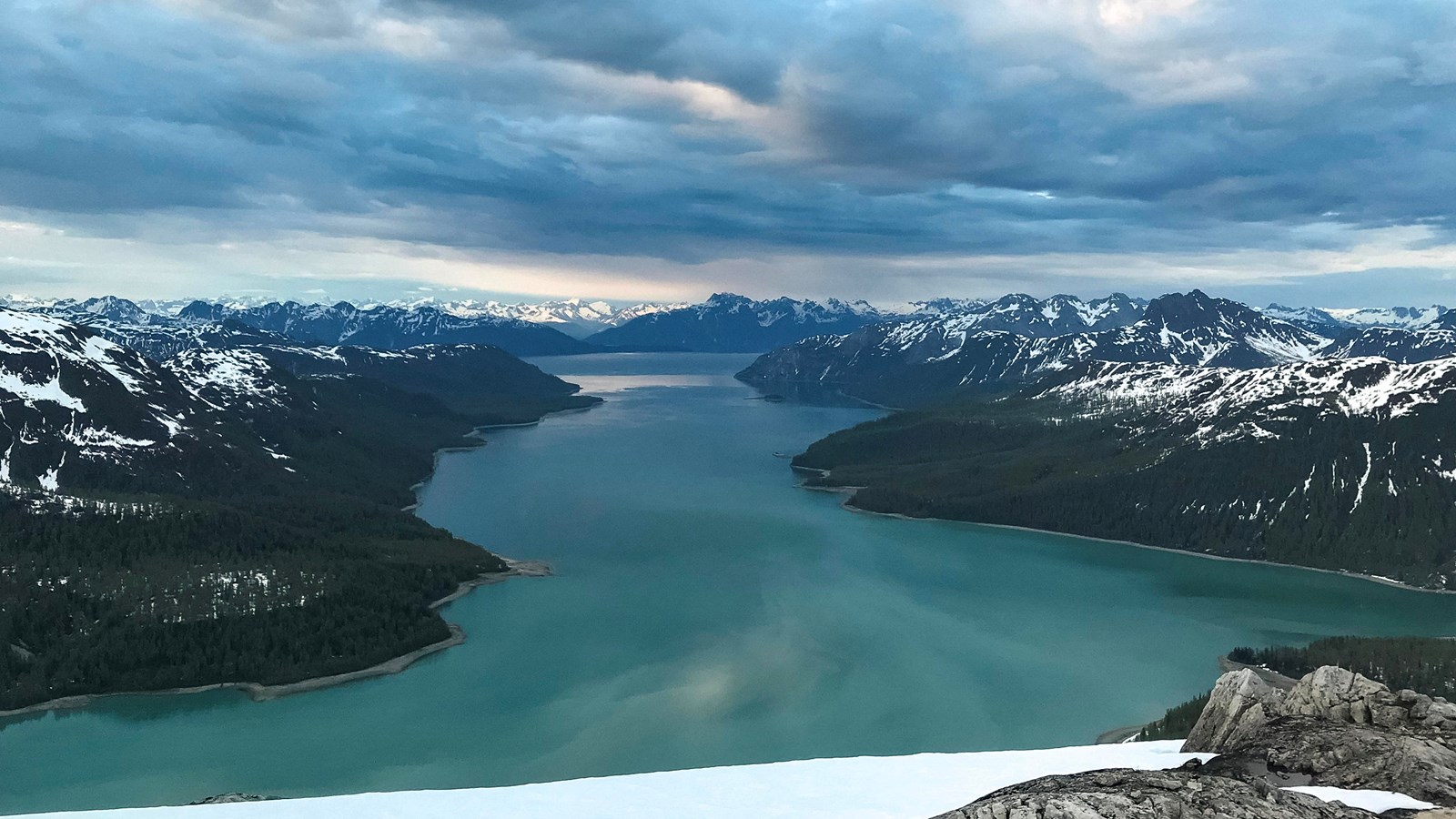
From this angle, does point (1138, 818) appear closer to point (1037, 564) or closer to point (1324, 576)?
point (1037, 564)

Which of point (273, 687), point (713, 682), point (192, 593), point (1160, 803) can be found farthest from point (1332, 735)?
point (192, 593)

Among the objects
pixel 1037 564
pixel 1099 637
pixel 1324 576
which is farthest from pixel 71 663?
pixel 1324 576

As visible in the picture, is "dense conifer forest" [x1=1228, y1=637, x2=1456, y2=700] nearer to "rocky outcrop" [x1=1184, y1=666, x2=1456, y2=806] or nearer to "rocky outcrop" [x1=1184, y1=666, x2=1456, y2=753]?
"rocky outcrop" [x1=1184, y1=666, x2=1456, y2=753]

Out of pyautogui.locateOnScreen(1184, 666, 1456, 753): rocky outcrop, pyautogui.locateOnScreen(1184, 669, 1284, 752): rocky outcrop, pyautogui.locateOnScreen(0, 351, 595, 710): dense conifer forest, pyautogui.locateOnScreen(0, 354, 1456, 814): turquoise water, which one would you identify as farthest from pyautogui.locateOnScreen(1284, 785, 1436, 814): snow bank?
pyautogui.locateOnScreen(0, 351, 595, 710): dense conifer forest

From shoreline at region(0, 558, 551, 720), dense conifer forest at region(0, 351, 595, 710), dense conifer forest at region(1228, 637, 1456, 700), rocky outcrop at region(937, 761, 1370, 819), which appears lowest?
shoreline at region(0, 558, 551, 720)

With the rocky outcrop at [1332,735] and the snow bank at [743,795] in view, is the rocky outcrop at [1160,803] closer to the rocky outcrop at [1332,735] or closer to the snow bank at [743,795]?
the rocky outcrop at [1332,735]

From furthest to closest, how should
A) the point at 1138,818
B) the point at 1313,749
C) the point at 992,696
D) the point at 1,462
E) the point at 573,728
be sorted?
the point at 1,462, the point at 992,696, the point at 573,728, the point at 1313,749, the point at 1138,818

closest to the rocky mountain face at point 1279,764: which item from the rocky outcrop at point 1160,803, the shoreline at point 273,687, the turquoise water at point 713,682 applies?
the rocky outcrop at point 1160,803
